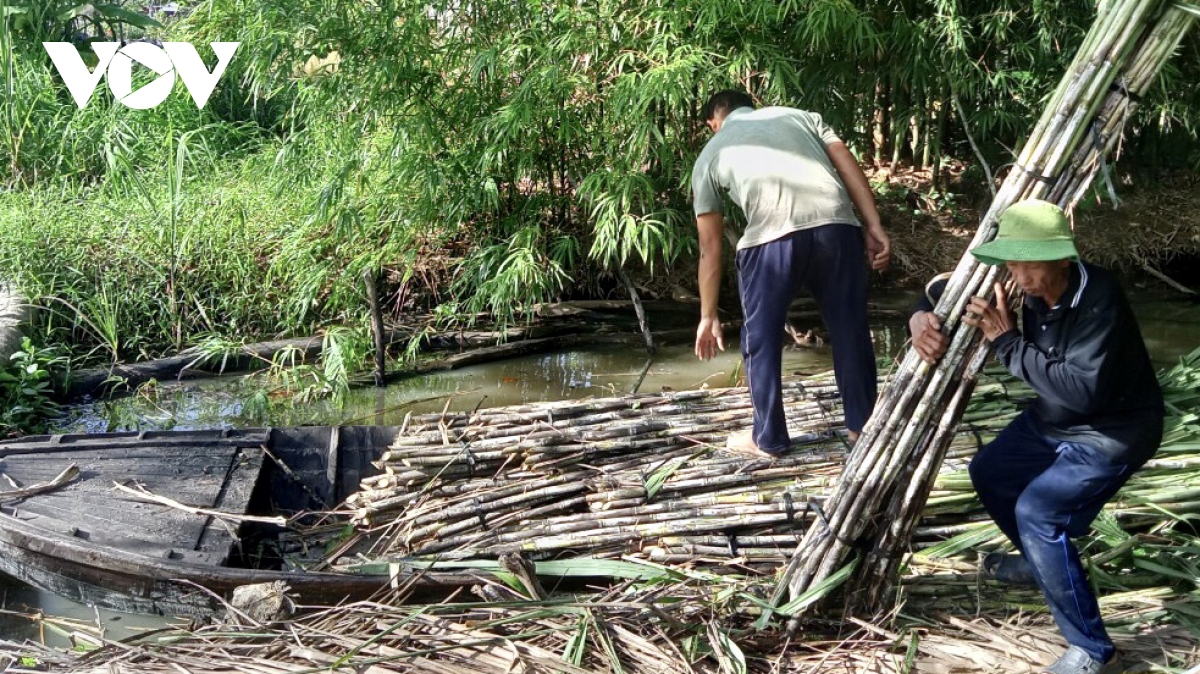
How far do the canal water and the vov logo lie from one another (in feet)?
8.95

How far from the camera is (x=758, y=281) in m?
→ 4.25

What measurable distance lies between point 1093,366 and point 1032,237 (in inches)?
13.4

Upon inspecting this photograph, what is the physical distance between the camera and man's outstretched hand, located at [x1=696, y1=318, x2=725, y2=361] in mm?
4426

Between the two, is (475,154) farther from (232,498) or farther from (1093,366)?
(1093,366)

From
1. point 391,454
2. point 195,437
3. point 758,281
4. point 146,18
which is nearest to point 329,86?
point 195,437

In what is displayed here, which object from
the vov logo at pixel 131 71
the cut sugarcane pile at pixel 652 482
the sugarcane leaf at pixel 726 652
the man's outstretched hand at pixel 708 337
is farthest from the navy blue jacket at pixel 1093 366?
the vov logo at pixel 131 71

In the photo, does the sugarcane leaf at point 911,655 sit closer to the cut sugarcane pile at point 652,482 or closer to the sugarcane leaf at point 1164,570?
the cut sugarcane pile at point 652,482

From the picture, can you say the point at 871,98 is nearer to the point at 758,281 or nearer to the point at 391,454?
the point at 758,281

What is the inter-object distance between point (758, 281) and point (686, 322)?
408 cm

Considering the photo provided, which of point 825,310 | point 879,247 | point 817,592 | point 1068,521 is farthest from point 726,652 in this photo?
point 879,247

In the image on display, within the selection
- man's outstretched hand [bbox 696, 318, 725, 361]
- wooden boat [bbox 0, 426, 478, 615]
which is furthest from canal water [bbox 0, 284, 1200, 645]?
man's outstretched hand [bbox 696, 318, 725, 361]

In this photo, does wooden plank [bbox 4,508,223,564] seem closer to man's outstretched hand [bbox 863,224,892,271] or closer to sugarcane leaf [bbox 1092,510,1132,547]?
man's outstretched hand [bbox 863,224,892,271]

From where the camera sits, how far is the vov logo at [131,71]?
8.80m

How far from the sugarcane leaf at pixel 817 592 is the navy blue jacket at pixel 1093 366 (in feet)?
2.34
